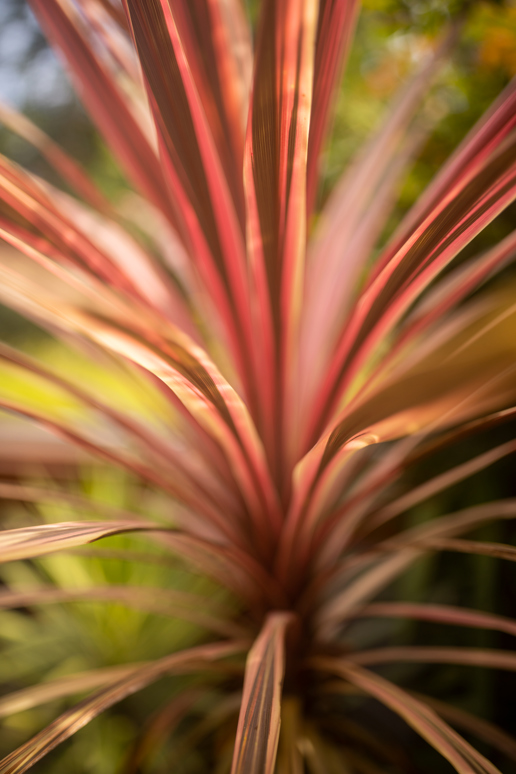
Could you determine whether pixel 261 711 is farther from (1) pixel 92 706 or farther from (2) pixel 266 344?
(2) pixel 266 344

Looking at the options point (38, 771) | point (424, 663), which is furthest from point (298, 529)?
point (38, 771)

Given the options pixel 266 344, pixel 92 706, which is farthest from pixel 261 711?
pixel 266 344

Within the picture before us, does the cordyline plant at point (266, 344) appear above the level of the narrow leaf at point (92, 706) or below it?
above

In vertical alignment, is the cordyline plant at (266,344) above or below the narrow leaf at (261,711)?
above

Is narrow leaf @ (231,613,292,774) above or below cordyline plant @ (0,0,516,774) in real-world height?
below

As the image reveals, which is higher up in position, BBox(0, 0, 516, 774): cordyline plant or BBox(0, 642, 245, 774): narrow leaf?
BBox(0, 0, 516, 774): cordyline plant

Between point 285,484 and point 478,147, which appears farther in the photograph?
point 285,484

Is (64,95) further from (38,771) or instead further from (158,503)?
(38,771)

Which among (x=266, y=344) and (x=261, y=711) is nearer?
(x=261, y=711)
